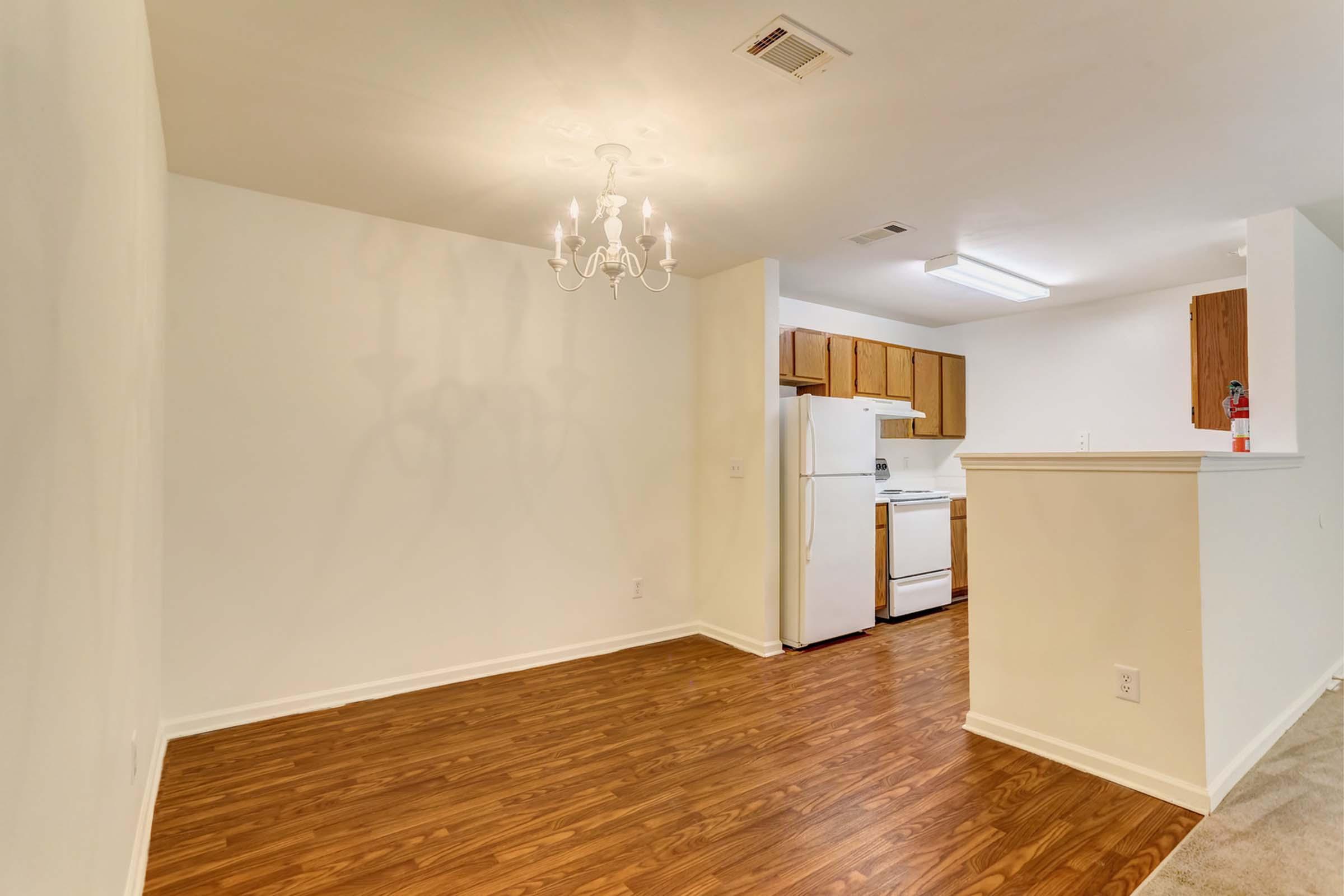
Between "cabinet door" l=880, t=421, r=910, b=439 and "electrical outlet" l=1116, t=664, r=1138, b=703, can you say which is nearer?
"electrical outlet" l=1116, t=664, r=1138, b=703

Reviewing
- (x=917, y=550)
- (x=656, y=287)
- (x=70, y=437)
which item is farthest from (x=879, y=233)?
(x=70, y=437)

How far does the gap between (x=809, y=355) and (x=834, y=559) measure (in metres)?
1.43

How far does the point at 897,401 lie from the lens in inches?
218

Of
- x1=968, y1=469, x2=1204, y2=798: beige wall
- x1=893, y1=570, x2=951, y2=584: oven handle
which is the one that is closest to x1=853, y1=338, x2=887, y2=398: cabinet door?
x1=893, y1=570, x2=951, y2=584: oven handle

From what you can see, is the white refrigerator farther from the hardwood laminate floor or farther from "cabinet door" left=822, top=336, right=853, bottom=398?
the hardwood laminate floor

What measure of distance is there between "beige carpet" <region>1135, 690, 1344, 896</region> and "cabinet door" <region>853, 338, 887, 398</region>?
3161 mm

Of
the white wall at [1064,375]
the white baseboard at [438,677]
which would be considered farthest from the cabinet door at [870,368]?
the white baseboard at [438,677]

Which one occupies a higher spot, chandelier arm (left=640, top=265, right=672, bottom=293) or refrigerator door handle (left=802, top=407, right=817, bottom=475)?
chandelier arm (left=640, top=265, right=672, bottom=293)

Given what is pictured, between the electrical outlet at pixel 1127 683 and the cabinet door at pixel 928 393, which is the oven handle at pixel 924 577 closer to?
the cabinet door at pixel 928 393

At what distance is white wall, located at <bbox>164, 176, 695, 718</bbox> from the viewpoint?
303 centimetres

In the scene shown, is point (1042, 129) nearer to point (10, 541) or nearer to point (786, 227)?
point (786, 227)

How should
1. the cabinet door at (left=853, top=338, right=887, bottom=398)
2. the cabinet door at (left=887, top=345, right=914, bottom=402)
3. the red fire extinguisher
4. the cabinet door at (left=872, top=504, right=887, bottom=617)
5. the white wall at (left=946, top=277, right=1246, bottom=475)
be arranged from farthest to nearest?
the cabinet door at (left=887, top=345, right=914, bottom=402) < the cabinet door at (left=853, top=338, right=887, bottom=398) < the cabinet door at (left=872, top=504, right=887, bottom=617) < the white wall at (left=946, top=277, right=1246, bottom=475) < the red fire extinguisher

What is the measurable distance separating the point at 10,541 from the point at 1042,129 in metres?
3.05

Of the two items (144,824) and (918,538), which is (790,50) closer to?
(144,824)
